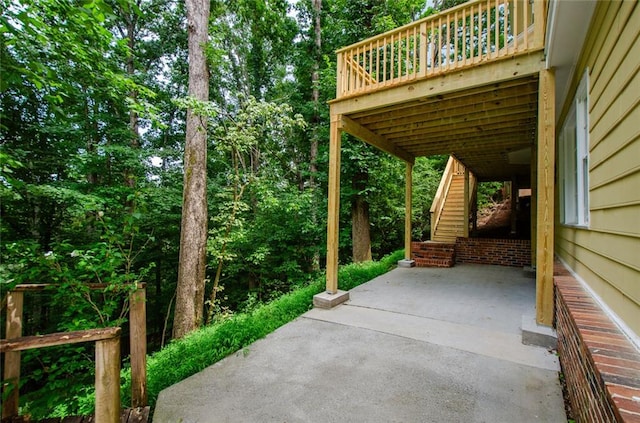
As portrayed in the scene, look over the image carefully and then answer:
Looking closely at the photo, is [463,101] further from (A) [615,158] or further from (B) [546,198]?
(A) [615,158]

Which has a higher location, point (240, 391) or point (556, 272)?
point (556, 272)

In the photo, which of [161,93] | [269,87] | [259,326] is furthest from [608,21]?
[269,87]

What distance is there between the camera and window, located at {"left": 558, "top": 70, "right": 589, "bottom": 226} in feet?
8.60

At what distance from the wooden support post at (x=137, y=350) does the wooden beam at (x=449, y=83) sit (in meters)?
3.77

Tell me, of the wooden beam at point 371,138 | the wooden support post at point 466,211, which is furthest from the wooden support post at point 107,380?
the wooden support post at point 466,211

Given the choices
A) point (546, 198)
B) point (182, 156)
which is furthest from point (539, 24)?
point (182, 156)

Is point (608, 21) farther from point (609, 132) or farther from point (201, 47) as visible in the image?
point (201, 47)

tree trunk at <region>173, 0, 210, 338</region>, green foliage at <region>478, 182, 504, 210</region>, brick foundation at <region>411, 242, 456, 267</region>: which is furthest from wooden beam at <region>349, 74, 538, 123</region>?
green foliage at <region>478, 182, 504, 210</region>

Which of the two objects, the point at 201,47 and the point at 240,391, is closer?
the point at 240,391

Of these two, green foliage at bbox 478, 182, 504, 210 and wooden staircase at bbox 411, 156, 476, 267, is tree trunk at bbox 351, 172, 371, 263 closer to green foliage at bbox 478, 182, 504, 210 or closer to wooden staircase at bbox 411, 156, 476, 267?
wooden staircase at bbox 411, 156, 476, 267

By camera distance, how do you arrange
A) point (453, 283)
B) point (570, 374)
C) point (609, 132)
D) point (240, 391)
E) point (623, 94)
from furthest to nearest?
point (453, 283) → point (240, 391) → point (570, 374) → point (609, 132) → point (623, 94)

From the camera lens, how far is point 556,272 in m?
3.35

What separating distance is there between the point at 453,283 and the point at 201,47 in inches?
276

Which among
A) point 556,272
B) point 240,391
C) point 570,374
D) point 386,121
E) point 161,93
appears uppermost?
point 161,93
